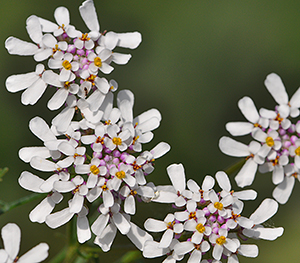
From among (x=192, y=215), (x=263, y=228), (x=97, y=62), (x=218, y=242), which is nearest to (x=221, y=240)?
(x=218, y=242)

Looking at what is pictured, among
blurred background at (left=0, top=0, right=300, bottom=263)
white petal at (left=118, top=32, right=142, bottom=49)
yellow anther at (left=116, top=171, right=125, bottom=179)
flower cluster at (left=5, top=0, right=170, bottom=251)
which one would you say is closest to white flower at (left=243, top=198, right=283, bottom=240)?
flower cluster at (left=5, top=0, right=170, bottom=251)

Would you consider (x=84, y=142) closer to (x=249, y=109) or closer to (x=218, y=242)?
(x=218, y=242)

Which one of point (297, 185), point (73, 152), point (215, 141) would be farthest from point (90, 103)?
point (297, 185)

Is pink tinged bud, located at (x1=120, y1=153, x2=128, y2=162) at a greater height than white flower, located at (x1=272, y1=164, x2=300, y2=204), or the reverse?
pink tinged bud, located at (x1=120, y1=153, x2=128, y2=162)

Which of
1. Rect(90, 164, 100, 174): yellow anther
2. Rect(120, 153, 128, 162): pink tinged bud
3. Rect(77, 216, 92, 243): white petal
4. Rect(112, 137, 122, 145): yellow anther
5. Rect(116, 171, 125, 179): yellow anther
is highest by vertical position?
Rect(112, 137, 122, 145): yellow anther

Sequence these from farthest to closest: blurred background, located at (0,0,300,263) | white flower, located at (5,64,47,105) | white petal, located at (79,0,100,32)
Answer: blurred background, located at (0,0,300,263)
white petal, located at (79,0,100,32)
white flower, located at (5,64,47,105)

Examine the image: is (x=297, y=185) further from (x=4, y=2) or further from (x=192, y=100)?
(x=4, y=2)

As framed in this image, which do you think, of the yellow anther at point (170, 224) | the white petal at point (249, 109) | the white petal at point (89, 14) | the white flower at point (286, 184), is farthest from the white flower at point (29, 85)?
the white flower at point (286, 184)

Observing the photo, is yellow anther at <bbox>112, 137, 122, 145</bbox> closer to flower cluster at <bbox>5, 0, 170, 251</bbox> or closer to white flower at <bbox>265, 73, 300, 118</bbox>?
flower cluster at <bbox>5, 0, 170, 251</bbox>
